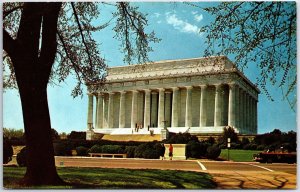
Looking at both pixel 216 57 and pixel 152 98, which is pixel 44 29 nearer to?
pixel 216 57

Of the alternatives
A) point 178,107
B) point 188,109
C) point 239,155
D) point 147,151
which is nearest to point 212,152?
point 239,155

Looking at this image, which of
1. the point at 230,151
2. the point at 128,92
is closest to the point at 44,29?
the point at 230,151

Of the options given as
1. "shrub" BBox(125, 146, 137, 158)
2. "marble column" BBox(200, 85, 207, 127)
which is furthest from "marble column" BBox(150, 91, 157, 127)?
"shrub" BBox(125, 146, 137, 158)

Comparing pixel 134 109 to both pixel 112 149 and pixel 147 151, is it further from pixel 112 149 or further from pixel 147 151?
pixel 147 151

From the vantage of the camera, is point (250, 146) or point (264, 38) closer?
point (264, 38)

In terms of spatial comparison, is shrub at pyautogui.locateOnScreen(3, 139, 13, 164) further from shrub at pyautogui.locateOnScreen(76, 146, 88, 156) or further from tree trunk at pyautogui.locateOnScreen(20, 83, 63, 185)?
shrub at pyautogui.locateOnScreen(76, 146, 88, 156)

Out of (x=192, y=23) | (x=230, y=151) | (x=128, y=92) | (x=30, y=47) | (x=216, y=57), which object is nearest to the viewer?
(x=30, y=47)
